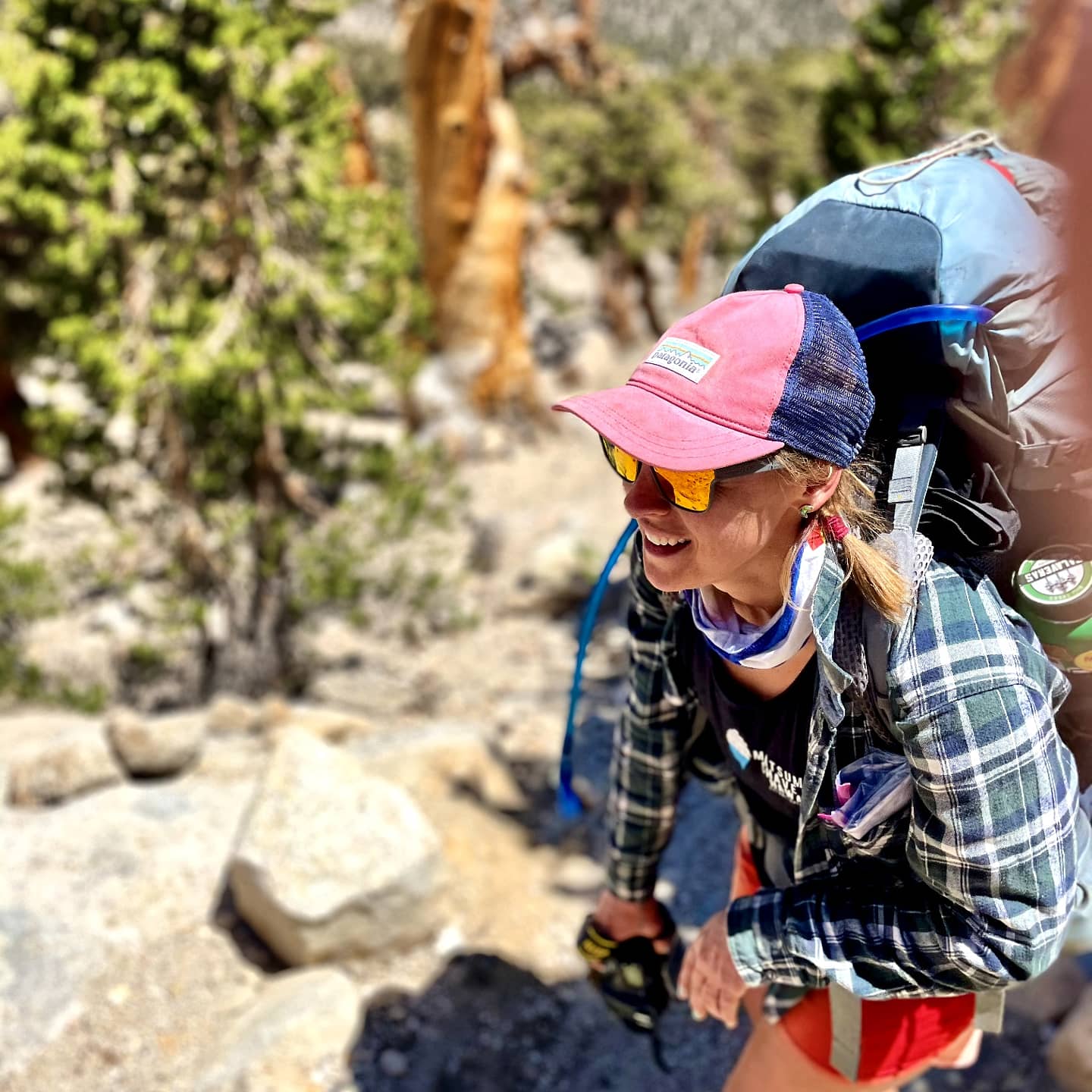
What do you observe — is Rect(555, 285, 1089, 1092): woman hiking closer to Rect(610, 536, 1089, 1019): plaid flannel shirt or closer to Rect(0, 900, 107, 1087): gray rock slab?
Rect(610, 536, 1089, 1019): plaid flannel shirt

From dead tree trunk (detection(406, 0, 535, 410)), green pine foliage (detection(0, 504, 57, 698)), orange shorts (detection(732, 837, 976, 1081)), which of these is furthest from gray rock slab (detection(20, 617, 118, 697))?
dead tree trunk (detection(406, 0, 535, 410))

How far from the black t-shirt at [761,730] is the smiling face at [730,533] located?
16cm

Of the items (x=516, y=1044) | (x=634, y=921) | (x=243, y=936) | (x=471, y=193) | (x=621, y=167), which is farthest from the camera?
(x=621, y=167)

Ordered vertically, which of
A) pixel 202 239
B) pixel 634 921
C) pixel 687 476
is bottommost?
pixel 634 921

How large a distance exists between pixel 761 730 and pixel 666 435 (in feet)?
1.69

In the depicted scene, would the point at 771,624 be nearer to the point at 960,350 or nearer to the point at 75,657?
the point at 960,350

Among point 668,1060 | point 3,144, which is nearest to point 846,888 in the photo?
point 668,1060

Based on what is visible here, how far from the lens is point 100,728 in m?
4.52

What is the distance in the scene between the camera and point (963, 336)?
1253mm

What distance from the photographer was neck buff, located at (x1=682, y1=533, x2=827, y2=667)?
4.17 ft

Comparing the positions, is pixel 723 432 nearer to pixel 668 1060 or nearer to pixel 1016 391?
pixel 1016 391

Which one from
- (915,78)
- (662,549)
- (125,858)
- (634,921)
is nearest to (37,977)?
(125,858)

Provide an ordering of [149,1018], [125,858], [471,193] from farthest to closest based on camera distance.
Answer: [471,193]
[125,858]
[149,1018]

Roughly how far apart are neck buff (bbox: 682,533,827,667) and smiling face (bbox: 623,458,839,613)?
0.05m
